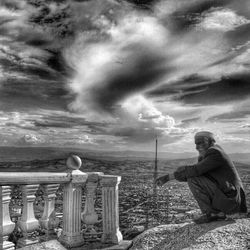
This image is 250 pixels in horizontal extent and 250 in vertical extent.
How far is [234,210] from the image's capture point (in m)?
3.98

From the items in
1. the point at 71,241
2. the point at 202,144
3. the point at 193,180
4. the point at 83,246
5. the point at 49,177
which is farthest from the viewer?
the point at 83,246

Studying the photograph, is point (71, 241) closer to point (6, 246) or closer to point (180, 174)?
point (6, 246)

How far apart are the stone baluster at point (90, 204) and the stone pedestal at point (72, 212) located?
0.19 m

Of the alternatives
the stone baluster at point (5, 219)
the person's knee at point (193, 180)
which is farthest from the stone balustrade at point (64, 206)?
the person's knee at point (193, 180)

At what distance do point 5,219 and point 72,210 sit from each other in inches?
47.2

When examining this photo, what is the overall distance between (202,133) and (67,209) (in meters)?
2.60

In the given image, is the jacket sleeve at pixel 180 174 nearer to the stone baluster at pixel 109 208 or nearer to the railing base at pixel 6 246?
the stone baluster at pixel 109 208

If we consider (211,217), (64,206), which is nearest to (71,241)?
(64,206)

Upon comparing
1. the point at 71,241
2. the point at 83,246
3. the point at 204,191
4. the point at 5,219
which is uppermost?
the point at 204,191

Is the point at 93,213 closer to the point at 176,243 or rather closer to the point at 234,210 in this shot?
the point at 176,243

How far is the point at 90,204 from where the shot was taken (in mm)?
5508

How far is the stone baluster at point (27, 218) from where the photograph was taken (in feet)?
14.8

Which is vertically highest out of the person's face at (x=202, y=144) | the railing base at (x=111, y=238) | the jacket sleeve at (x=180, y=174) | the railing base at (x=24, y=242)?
the person's face at (x=202, y=144)

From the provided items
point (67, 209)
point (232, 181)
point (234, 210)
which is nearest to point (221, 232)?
point (234, 210)
